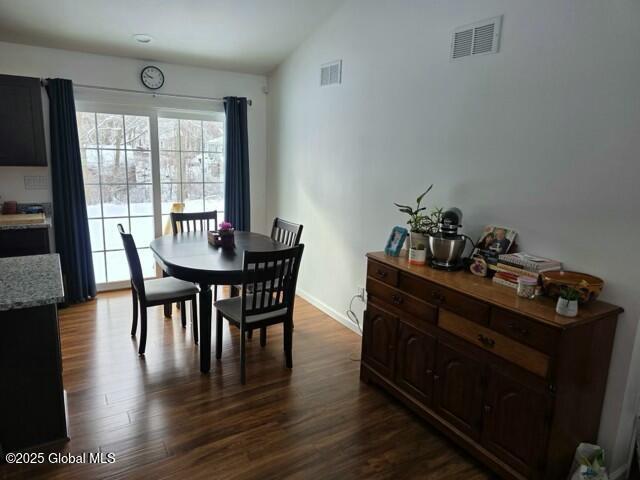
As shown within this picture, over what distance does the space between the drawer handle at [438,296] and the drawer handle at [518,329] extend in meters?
0.40

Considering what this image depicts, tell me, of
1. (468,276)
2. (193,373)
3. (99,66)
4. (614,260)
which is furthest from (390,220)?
(99,66)

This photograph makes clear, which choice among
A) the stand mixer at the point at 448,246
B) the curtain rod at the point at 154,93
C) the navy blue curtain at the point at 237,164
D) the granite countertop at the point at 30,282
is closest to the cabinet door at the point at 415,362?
the stand mixer at the point at 448,246

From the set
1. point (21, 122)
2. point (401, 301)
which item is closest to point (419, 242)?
point (401, 301)

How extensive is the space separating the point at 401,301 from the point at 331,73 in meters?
2.33

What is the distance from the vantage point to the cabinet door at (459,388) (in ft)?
6.83

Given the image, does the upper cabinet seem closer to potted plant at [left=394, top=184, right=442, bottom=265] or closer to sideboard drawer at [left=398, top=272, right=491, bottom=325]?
potted plant at [left=394, top=184, right=442, bottom=265]

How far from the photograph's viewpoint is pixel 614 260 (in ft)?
6.32

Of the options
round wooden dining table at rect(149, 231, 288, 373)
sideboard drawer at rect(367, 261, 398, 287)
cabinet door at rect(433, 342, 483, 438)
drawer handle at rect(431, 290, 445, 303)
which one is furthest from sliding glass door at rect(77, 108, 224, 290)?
cabinet door at rect(433, 342, 483, 438)

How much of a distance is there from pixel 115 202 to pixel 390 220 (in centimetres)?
297

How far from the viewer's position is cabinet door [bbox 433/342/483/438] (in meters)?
2.08

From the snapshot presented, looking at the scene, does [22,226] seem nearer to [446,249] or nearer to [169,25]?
[169,25]

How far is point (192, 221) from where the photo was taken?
4.12m

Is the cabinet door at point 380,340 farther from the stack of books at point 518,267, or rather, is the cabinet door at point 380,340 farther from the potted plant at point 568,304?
the potted plant at point 568,304

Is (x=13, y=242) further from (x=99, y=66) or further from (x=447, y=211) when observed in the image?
(x=447, y=211)
